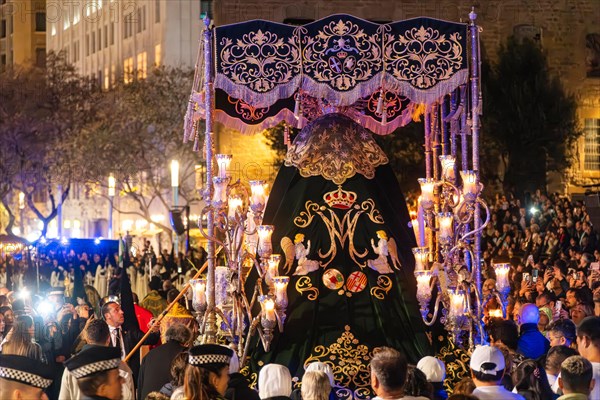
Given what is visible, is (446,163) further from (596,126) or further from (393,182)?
(596,126)

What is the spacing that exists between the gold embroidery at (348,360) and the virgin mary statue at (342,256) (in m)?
0.01

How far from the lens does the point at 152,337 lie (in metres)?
15.4

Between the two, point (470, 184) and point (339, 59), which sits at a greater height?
point (339, 59)

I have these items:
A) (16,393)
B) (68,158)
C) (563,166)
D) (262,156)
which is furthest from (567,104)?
(16,393)

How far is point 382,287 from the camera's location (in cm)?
1623

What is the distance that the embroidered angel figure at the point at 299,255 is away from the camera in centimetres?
1625

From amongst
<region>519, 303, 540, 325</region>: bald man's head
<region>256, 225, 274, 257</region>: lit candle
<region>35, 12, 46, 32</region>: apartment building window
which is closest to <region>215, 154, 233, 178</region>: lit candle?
<region>256, 225, 274, 257</region>: lit candle

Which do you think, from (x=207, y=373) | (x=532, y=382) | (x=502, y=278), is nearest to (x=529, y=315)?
(x=502, y=278)

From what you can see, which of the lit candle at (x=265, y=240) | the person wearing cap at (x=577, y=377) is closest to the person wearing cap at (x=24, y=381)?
the person wearing cap at (x=577, y=377)

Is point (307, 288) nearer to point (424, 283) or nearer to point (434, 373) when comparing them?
point (424, 283)

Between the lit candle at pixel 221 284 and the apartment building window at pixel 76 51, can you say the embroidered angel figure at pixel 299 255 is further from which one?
the apartment building window at pixel 76 51

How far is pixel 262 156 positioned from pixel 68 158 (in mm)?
16838

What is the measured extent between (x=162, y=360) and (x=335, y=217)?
15.7ft

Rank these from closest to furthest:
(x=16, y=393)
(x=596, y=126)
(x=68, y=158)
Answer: (x=16, y=393)
(x=596, y=126)
(x=68, y=158)
